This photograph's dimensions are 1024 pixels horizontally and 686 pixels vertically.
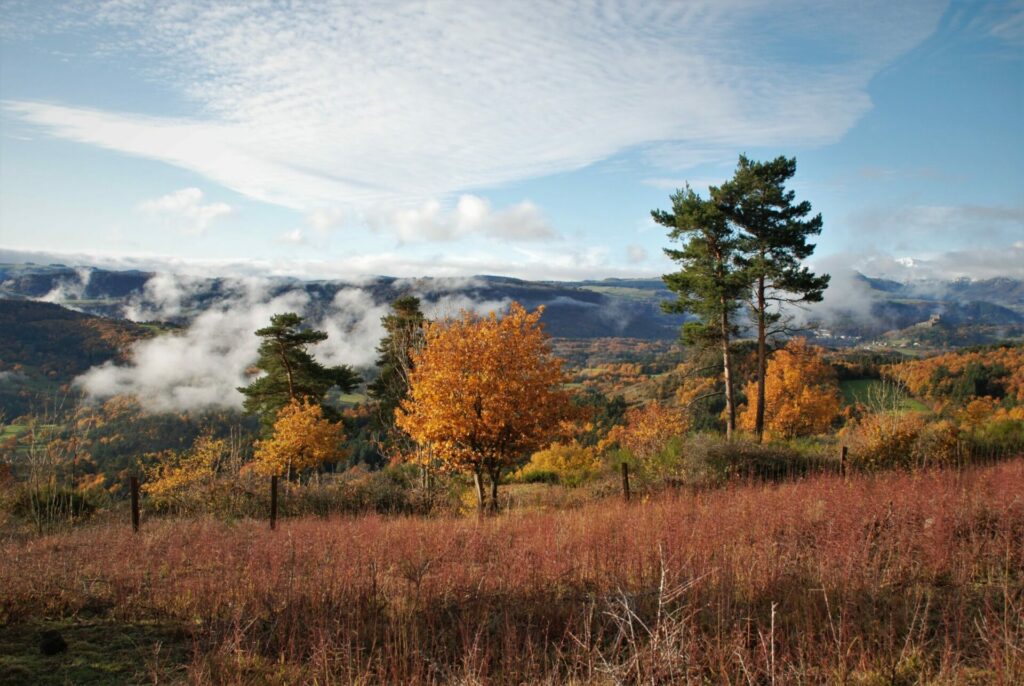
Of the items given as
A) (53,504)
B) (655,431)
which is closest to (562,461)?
(655,431)

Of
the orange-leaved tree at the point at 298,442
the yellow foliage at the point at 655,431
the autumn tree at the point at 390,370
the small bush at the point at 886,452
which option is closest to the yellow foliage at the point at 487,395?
the yellow foliage at the point at 655,431

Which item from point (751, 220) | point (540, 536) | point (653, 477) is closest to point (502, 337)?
point (653, 477)

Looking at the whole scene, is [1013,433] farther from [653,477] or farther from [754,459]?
[653,477]

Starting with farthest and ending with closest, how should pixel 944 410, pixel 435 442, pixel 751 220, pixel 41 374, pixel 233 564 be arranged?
pixel 41 374
pixel 944 410
pixel 751 220
pixel 435 442
pixel 233 564

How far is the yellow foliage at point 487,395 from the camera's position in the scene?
1426 cm

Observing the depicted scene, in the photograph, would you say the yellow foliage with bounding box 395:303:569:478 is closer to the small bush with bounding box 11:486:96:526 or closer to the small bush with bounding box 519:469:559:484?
the small bush with bounding box 519:469:559:484

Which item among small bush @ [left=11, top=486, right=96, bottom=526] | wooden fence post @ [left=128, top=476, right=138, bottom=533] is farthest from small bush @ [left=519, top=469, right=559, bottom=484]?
small bush @ [left=11, top=486, right=96, bottom=526]

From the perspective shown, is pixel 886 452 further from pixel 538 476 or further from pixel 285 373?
pixel 285 373

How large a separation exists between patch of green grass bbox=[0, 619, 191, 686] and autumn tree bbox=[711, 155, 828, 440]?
67.8 ft

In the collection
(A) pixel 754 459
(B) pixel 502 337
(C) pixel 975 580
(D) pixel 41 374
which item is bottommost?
(D) pixel 41 374

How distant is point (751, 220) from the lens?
21984mm

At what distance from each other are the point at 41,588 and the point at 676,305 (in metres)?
21.6

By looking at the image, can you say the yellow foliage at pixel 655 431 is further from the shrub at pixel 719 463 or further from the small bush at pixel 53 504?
the small bush at pixel 53 504

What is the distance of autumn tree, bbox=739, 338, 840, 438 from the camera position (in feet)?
138
